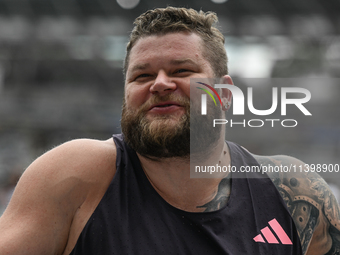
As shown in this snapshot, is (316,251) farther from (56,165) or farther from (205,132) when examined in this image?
(56,165)

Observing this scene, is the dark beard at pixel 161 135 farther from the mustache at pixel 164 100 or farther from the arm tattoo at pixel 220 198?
the arm tattoo at pixel 220 198

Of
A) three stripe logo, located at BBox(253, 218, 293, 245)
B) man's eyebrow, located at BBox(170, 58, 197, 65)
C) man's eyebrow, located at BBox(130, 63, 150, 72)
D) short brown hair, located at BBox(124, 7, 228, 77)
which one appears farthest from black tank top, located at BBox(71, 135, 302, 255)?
short brown hair, located at BBox(124, 7, 228, 77)

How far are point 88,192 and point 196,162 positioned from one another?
56 cm

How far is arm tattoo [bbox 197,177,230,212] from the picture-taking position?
60.5 inches

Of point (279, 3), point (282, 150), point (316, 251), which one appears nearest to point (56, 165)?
point (316, 251)

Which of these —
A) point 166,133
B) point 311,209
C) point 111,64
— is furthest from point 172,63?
point 111,64

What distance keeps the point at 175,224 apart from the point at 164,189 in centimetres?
20

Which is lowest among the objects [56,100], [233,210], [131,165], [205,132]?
[233,210]

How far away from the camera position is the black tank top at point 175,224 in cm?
132

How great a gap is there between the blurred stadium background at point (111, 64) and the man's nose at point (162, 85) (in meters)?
12.2

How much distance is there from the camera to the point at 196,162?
1.61 m

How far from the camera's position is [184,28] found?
5.51ft

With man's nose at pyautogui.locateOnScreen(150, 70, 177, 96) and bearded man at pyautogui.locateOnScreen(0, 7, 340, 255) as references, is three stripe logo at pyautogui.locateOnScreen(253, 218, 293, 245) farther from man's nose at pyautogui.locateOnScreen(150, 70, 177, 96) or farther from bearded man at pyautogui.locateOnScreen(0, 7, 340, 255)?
man's nose at pyautogui.locateOnScreen(150, 70, 177, 96)

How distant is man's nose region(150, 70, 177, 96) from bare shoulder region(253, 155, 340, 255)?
73cm
